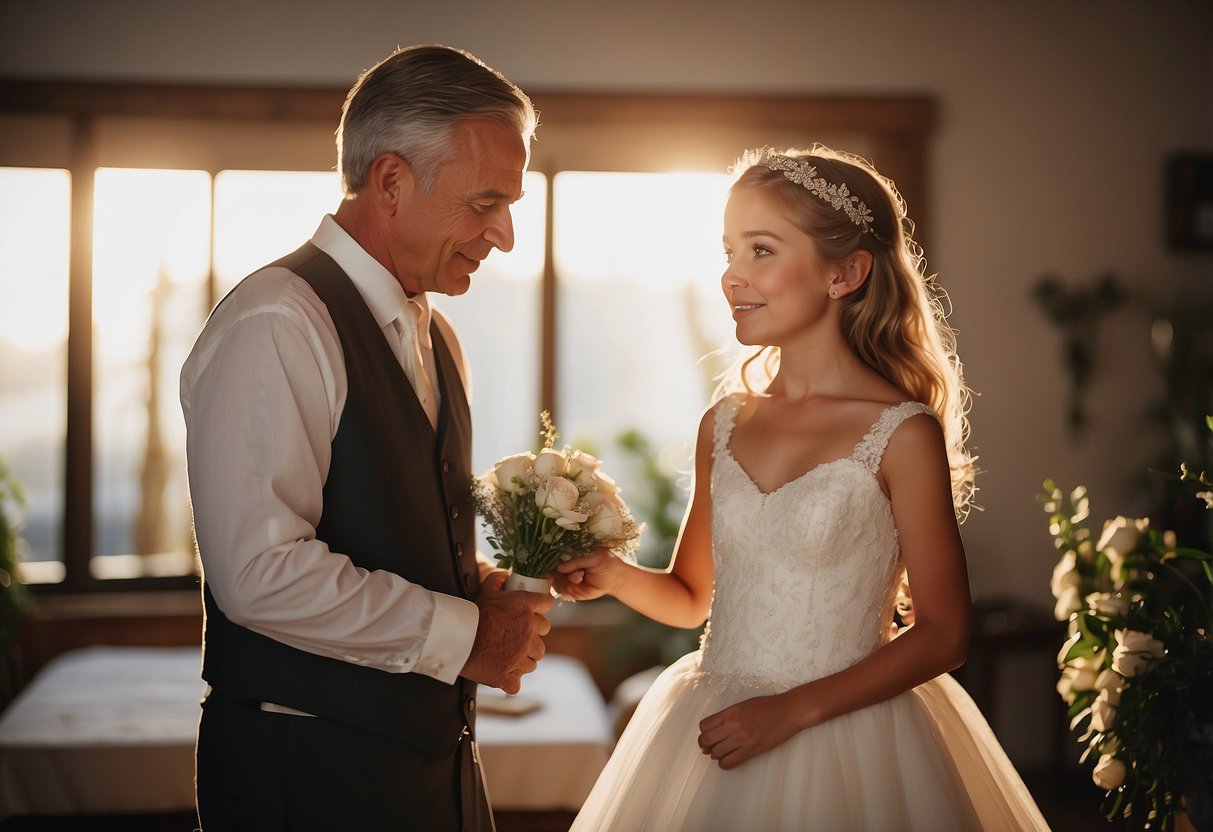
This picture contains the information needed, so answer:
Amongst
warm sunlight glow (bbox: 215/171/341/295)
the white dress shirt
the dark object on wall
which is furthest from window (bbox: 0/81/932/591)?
the white dress shirt

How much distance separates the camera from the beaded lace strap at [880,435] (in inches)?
77.9

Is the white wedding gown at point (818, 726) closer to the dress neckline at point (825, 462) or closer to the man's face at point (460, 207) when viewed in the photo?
the dress neckline at point (825, 462)

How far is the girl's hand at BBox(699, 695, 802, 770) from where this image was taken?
6.08 feet

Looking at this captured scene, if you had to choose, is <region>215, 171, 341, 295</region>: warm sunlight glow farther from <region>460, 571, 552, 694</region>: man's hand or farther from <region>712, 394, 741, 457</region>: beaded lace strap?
<region>460, 571, 552, 694</region>: man's hand

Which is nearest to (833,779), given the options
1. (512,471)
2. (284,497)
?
(512,471)

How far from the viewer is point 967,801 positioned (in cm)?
187

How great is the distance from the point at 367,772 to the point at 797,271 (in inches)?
44.9

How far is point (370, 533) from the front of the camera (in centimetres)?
185

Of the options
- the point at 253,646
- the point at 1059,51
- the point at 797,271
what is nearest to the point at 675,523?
the point at 1059,51

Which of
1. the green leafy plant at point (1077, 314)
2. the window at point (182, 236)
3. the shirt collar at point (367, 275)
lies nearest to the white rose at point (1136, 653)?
the shirt collar at point (367, 275)

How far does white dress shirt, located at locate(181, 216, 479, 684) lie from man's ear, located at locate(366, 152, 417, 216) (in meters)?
0.24

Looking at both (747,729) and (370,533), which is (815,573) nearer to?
(747,729)

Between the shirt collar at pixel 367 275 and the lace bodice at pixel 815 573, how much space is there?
740 mm

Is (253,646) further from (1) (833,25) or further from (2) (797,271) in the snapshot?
(1) (833,25)
